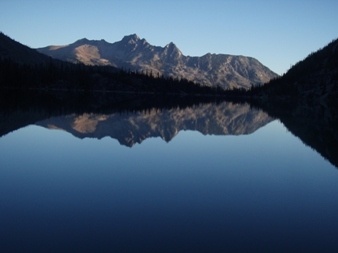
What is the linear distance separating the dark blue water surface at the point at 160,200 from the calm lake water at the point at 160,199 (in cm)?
4

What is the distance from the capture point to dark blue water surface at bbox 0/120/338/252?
33.0 ft

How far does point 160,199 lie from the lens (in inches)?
548

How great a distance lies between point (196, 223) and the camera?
1145 cm

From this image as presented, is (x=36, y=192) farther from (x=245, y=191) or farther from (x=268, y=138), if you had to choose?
(x=268, y=138)

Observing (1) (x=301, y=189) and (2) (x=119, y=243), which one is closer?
(2) (x=119, y=243)

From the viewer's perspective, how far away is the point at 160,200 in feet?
45.2

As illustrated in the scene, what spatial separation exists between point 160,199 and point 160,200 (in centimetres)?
13

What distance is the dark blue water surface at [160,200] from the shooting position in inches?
396

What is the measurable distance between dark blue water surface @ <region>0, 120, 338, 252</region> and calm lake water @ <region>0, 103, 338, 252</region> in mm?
41

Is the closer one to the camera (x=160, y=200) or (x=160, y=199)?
(x=160, y=200)

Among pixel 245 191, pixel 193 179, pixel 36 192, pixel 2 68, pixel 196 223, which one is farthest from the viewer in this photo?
pixel 2 68

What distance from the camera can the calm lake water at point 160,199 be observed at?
33.1 feet

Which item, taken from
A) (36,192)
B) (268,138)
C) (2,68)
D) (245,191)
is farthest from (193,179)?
(2,68)

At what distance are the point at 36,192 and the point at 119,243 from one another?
6.18 m
